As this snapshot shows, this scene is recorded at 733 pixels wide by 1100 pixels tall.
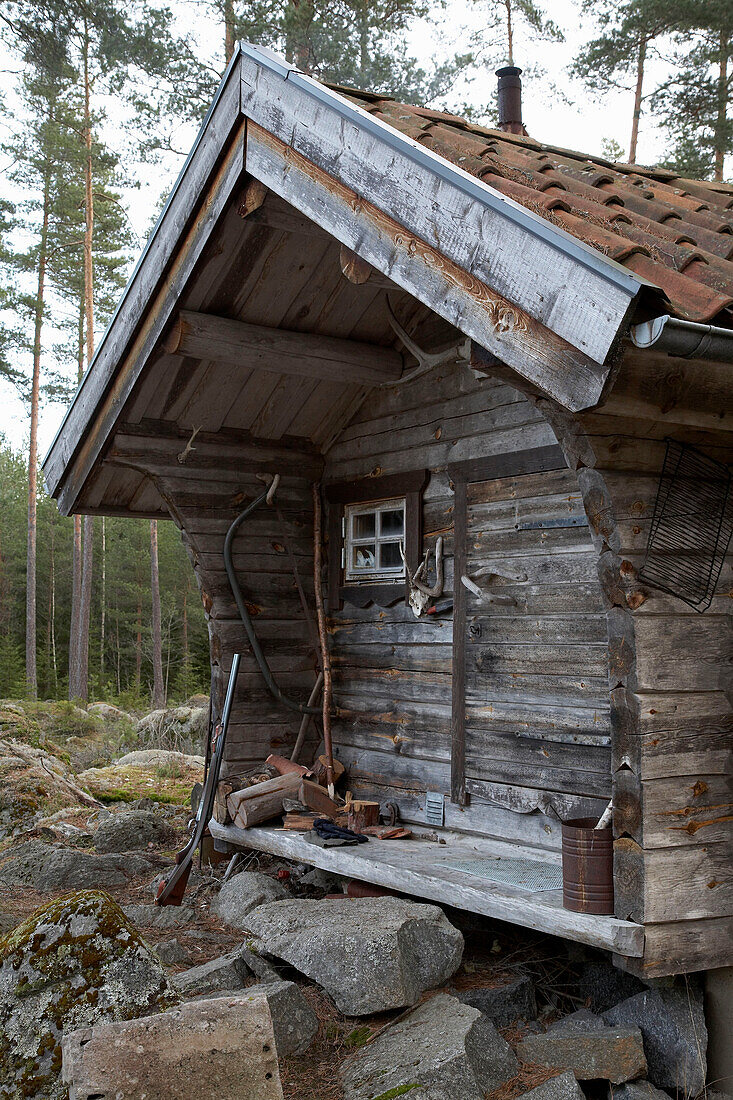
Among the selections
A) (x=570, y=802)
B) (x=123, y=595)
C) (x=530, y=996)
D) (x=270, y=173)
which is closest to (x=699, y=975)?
(x=530, y=996)

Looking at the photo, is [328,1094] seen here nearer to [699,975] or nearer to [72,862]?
[699,975]

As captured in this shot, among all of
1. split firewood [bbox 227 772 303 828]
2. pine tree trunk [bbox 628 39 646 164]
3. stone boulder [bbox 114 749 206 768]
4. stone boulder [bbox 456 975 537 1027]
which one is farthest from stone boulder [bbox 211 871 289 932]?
pine tree trunk [bbox 628 39 646 164]

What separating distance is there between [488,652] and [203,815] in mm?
2452

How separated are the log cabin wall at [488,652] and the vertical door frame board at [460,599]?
0.06 metres

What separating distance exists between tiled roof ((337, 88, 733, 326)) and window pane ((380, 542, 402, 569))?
2.86m

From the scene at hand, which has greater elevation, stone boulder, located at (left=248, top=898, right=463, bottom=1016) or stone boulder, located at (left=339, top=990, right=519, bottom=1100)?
stone boulder, located at (left=248, top=898, right=463, bottom=1016)

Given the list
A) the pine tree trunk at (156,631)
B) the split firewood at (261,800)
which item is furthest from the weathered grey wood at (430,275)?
the pine tree trunk at (156,631)

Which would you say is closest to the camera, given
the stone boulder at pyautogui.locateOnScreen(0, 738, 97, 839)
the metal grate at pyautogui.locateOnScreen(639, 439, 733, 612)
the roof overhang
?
the roof overhang

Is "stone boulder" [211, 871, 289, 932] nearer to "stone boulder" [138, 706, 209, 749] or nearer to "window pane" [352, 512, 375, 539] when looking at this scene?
"window pane" [352, 512, 375, 539]

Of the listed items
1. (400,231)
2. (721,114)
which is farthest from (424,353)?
(721,114)

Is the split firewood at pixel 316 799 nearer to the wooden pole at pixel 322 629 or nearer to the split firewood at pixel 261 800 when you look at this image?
the split firewood at pixel 261 800

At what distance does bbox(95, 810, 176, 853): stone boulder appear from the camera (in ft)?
27.3

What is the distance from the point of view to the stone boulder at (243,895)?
20.3ft

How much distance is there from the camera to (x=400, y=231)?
4320 millimetres
